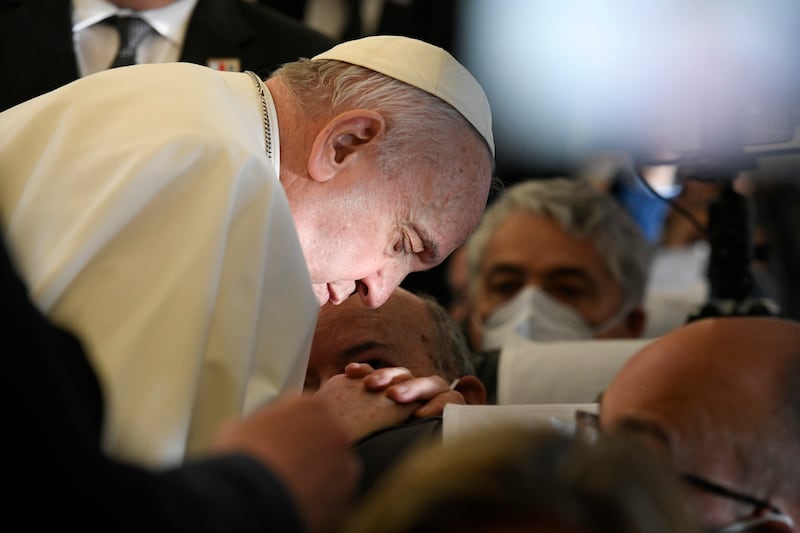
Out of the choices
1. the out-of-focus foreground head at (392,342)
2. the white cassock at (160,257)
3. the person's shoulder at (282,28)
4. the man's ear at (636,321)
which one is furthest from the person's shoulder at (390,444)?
the man's ear at (636,321)

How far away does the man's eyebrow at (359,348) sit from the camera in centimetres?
288

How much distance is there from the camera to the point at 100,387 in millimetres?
1715

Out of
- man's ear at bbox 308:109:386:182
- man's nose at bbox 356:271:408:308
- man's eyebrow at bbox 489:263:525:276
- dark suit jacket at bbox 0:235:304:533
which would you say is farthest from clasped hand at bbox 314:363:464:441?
man's eyebrow at bbox 489:263:525:276

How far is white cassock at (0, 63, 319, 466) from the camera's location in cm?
179

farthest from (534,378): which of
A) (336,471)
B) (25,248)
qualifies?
(336,471)

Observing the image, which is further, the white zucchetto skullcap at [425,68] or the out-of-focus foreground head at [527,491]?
the white zucchetto skullcap at [425,68]

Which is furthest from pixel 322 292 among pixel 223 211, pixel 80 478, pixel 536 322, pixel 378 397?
pixel 536 322

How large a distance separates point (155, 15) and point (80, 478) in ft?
8.40

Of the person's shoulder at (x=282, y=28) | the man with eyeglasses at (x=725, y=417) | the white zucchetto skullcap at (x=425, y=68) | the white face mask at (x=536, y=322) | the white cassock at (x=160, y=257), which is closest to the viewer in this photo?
the white cassock at (x=160, y=257)

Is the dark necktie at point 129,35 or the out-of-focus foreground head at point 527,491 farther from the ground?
the out-of-focus foreground head at point 527,491

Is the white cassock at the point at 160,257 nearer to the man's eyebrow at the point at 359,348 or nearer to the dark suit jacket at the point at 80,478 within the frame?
the dark suit jacket at the point at 80,478

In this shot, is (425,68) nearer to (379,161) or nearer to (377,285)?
(379,161)

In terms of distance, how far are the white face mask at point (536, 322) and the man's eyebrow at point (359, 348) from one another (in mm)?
1408

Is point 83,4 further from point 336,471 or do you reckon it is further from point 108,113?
point 336,471
